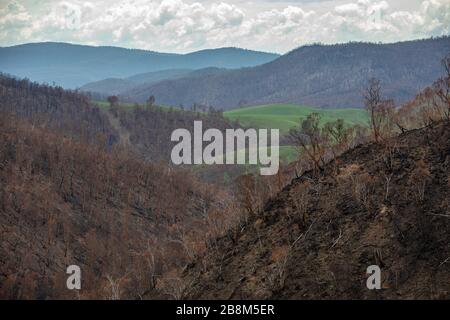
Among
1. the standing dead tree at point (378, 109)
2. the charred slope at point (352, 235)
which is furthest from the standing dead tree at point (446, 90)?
the standing dead tree at point (378, 109)

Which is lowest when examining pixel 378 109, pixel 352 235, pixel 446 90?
pixel 352 235

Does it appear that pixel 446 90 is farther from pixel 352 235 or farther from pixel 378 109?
pixel 352 235

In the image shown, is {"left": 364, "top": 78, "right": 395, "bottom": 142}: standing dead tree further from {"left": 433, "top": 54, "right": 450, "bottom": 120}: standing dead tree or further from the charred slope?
{"left": 433, "top": 54, "right": 450, "bottom": 120}: standing dead tree

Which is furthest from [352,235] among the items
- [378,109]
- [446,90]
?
[446,90]

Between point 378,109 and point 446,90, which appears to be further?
point 378,109

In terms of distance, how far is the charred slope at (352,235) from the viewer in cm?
2241

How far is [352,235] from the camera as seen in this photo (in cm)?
2562

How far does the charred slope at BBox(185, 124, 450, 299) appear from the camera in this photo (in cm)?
2241

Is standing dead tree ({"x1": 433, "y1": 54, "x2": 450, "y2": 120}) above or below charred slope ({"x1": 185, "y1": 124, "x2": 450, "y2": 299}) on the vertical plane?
above

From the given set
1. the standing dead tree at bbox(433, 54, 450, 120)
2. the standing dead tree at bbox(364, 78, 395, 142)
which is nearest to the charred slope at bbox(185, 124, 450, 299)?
the standing dead tree at bbox(364, 78, 395, 142)

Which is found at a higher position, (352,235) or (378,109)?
(378,109)

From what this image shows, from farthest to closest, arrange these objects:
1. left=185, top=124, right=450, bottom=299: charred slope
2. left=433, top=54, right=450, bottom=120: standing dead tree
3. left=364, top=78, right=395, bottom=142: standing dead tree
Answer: left=364, top=78, right=395, bottom=142: standing dead tree → left=433, top=54, right=450, bottom=120: standing dead tree → left=185, top=124, right=450, bottom=299: charred slope
